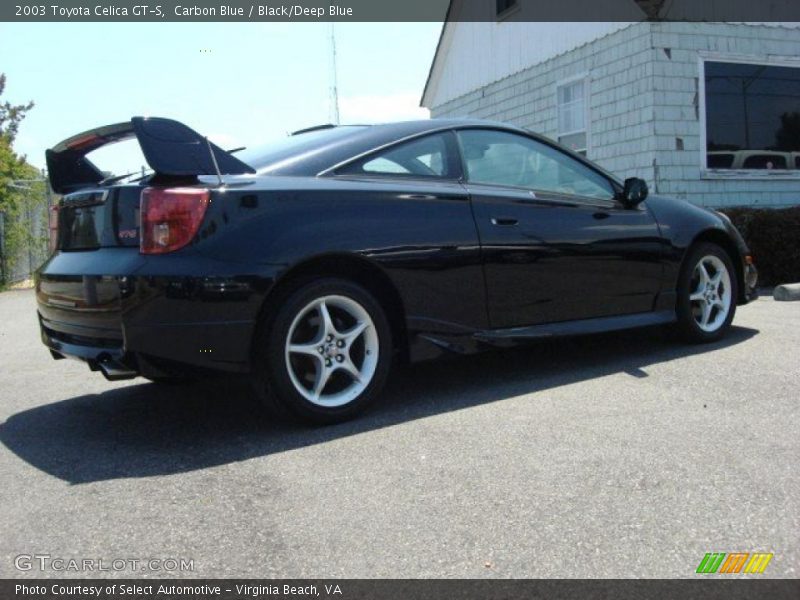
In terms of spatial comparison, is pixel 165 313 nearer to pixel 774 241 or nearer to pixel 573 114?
pixel 774 241

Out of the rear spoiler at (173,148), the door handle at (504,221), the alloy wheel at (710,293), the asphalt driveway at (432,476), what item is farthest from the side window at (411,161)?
the alloy wheel at (710,293)

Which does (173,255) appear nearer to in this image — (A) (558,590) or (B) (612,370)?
(A) (558,590)

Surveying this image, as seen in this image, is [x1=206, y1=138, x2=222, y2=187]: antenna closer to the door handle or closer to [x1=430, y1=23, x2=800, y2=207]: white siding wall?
the door handle

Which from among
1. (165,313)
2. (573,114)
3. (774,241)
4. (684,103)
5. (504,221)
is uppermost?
(573,114)

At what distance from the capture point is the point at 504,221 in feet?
13.9

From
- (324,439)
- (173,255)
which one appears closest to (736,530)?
(324,439)

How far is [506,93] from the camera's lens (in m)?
14.2

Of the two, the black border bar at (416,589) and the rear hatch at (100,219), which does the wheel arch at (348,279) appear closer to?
the rear hatch at (100,219)

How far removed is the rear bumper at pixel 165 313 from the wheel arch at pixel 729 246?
330 cm

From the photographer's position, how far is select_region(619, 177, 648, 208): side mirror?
4934 mm

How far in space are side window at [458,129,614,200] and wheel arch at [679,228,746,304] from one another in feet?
2.79

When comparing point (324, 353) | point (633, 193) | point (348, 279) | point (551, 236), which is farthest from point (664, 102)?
point (324, 353)

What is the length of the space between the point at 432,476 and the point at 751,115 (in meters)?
10.3

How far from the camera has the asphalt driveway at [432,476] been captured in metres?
2.32
